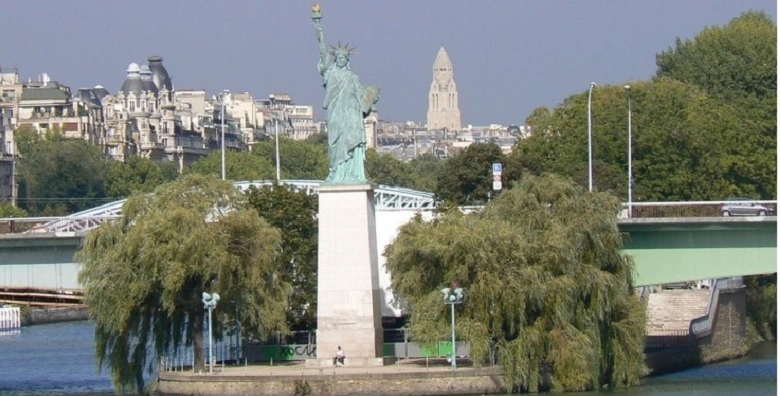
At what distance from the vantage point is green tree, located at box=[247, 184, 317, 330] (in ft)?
209

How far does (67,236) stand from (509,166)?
1198 inches

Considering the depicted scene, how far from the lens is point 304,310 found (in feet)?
210

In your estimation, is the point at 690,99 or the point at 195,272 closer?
the point at 195,272

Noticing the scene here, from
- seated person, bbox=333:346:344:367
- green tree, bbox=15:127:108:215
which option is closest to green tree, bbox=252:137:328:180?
green tree, bbox=15:127:108:215

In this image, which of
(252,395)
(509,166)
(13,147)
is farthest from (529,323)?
(13,147)

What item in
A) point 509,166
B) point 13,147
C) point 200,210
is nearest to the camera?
point 200,210

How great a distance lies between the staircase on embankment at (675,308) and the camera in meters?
75.1

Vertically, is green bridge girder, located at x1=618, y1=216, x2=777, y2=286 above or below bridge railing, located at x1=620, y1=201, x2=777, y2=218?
below

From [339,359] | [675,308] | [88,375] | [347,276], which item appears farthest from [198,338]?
[675,308]

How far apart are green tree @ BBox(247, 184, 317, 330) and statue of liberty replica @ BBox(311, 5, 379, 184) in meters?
4.51

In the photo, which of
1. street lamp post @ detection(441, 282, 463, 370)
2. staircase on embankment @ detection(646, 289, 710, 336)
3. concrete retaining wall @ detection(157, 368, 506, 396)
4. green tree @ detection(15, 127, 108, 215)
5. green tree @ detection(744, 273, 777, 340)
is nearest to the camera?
concrete retaining wall @ detection(157, 368, 506, 396)

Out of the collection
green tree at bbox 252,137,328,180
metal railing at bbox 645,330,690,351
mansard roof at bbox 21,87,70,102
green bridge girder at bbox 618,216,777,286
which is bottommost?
metal railing at bbox 645,330,690,351

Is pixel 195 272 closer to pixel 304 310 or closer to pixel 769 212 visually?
pixel 304 310

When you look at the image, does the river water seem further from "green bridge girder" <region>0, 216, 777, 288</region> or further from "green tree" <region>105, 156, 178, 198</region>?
"green tree" <region>105, 156, 178, 198</region>
